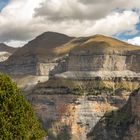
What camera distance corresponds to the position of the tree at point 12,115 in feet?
240

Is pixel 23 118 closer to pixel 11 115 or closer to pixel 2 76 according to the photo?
pixel 11 115

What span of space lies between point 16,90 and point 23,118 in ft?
14.9

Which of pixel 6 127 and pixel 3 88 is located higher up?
pixel 3 88

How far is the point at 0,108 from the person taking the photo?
73.8m

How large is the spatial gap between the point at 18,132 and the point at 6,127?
2.19 metres

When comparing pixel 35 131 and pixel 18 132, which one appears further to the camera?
pixel 35 131

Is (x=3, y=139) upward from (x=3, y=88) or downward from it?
downward

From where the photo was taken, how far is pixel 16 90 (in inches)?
3041

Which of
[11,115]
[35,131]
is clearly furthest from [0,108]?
[35,131]

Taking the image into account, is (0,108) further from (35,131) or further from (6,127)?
(35,131)

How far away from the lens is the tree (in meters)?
73.1

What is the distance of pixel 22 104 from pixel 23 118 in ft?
8.74

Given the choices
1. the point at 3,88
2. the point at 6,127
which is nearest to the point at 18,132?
the point at 6,127

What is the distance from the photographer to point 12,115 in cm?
7406
